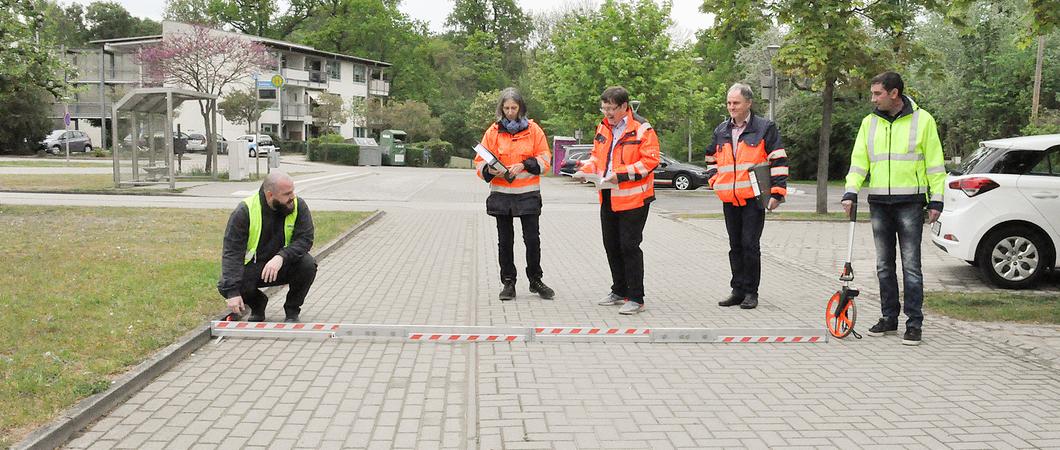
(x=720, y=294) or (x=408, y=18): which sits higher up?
(x=408, y=18)

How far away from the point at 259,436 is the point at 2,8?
12.3 m

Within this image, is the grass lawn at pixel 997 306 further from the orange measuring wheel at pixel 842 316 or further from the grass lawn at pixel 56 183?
the grass lawn at pixel 56 183

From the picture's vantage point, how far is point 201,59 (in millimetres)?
37906

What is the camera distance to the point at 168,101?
22.1 metres

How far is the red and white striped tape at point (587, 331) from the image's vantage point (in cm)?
644

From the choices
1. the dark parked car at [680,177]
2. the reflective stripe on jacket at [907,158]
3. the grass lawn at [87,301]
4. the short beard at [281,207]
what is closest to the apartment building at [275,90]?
the dark parked car at [680,177]

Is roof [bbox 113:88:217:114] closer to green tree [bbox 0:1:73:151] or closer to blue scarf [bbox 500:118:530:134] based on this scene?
green tree [bbox 0:1:73:151]

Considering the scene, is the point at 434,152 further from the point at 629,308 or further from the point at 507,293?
the point at 629,308

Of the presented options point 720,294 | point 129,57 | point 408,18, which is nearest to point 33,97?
point 129,57

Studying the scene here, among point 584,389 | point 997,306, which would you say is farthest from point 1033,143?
point 584,389

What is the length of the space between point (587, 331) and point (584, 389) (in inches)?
51.7

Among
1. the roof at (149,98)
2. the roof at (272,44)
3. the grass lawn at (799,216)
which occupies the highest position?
the roof at (272,44)

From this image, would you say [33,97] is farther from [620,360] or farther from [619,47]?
[620,360]

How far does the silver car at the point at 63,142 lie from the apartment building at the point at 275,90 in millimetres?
8626
